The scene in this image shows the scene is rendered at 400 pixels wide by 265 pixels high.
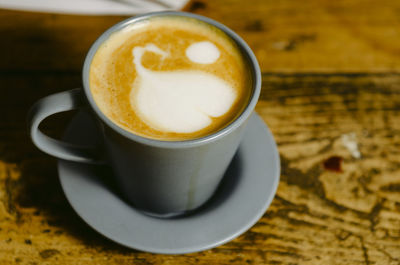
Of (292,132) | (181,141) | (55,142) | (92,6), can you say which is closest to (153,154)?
(181,141)

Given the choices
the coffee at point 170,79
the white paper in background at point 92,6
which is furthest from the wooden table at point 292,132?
the coffee at point 170,79

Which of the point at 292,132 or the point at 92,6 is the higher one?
the point at 92,6

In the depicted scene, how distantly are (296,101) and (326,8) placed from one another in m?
0.29

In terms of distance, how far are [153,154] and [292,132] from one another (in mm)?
341

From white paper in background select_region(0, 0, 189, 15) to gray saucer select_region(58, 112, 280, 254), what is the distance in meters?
0.30

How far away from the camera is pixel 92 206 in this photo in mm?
604

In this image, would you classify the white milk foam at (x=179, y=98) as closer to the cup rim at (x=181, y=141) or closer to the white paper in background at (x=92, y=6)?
the cup rim at (x=181, y=141)

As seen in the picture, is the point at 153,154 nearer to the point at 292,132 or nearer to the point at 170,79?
the point at 170,79

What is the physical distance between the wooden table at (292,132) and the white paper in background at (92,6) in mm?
20

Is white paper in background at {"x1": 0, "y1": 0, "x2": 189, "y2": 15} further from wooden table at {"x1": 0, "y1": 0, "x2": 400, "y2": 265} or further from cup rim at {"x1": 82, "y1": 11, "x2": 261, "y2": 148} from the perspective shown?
cup rim at {"x1": 82, "y1": 11, "x2": 261, "y2": 148}

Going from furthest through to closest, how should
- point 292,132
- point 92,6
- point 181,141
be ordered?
point 92,6
point 292,132
point 181,141

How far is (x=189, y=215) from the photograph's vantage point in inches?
25.9

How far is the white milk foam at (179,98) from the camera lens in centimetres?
57

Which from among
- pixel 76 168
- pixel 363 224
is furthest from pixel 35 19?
pixel 363 224
